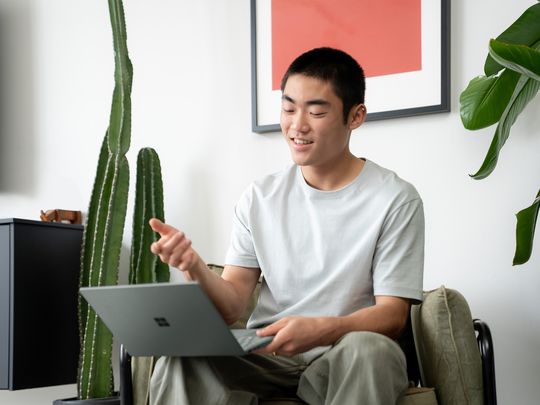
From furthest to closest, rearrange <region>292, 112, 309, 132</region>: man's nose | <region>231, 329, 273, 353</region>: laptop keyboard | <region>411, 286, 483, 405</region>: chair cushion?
<region>292, 112, 309, 132</region>: man's nose < <region>411, 286, 483, 405</region>: chair cushion < <region>231, 329, 273, 353</region>: laptop keyboard

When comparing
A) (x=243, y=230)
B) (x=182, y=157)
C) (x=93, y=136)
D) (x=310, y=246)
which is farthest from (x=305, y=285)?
(x=93, y=136)

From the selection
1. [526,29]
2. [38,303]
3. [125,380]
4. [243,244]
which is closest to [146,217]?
[38,303]

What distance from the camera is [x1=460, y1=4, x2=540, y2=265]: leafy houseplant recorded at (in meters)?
2.14

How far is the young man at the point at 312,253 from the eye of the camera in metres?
1.72

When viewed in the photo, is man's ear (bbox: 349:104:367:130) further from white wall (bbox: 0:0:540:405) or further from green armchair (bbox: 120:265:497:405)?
white wall (bbox: 0:0:540:405)

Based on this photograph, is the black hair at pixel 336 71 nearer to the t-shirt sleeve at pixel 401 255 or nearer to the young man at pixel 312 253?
the young man at pixel 312 253

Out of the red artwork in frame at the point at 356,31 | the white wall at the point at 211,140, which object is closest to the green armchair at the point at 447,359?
the white wall at the point at 211,140

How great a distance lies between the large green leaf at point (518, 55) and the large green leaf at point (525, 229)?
0.43 metres

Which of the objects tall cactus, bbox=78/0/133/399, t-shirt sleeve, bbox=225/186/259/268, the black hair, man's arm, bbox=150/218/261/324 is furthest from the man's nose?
tall cactus, bbox=78/0/133/399

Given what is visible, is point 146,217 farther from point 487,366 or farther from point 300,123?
point 487,366

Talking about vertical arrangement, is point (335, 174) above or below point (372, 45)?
below

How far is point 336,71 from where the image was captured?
81.2 inches

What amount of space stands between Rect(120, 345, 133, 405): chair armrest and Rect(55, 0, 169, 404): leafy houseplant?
82cm

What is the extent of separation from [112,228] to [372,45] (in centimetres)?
102
